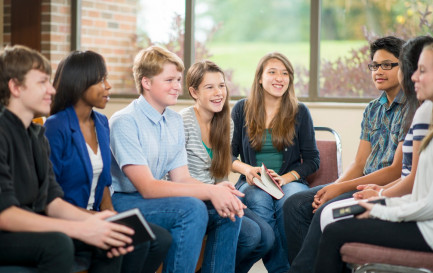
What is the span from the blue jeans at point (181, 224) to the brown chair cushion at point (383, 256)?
2.00 ft

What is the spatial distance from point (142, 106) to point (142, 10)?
9.04 ft

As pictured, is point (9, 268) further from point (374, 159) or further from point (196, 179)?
point (374, 159)

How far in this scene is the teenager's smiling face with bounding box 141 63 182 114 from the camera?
2.86 metres

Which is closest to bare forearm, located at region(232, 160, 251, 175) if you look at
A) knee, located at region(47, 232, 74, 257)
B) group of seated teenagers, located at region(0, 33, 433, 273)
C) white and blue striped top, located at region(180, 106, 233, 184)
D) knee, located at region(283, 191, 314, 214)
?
group of seated teenagers, located at region(0, 33, 433, 273)

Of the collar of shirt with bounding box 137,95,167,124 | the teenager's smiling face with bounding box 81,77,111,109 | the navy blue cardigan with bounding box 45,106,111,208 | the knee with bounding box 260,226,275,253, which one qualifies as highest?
the teenager's smiling face with bounding box 81,77,111,109

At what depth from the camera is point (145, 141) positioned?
277 cm

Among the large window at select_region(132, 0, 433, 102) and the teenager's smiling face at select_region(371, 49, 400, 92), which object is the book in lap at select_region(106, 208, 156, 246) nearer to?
the teenager's smiling face at select_region(371, 49, 400, 92)

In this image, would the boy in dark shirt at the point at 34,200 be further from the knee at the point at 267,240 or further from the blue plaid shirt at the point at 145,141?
the knee at the point at 267,240

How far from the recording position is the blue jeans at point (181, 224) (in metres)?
2.54

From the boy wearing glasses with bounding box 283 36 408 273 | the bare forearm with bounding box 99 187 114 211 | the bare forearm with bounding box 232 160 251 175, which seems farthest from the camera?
the bare forearm with bounding box 232 160 251 175

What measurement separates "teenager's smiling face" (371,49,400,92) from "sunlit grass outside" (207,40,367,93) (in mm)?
1628

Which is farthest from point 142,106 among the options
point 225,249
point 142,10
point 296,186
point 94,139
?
point 142,10

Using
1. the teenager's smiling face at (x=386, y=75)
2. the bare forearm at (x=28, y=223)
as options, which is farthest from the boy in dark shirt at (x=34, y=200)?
the teenager's smiling face at (x=386, y=75)

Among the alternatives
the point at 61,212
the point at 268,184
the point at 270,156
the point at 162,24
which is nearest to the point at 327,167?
the point at 270,156
